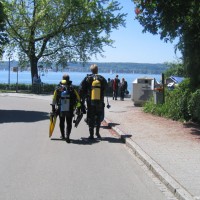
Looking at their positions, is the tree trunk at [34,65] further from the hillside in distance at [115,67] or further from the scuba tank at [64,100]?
the scuba tank at [64,100]

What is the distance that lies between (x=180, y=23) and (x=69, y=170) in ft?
29.4

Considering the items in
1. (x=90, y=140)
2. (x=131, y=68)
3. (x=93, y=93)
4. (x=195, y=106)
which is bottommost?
(x=90, y=140)

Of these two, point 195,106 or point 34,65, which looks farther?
point 34,65

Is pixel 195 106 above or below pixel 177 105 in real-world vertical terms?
above

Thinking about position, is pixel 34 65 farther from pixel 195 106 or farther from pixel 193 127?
pixel 193 127

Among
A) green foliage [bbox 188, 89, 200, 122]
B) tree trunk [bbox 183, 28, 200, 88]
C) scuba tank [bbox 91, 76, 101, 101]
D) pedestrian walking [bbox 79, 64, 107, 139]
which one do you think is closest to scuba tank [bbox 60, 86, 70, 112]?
pedestrian walking [bbox 79, 64, 107, 139]

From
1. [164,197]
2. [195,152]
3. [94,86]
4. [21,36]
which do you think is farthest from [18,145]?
[21,36]

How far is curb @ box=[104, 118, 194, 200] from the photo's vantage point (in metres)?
6.44

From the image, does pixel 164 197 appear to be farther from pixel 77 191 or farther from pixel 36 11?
pixel 36 11

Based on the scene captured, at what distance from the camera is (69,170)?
819 centimetres

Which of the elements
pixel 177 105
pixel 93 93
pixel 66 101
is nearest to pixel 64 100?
pixel 66 101

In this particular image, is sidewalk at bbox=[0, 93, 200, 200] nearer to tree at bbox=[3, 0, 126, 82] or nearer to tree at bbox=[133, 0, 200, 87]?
tree at bbox=[133, 0, 200, 87]

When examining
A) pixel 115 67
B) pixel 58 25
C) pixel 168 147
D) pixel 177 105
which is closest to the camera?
pixel 168 147

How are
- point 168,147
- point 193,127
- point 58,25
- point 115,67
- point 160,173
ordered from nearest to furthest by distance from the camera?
1. point 160,173
2. point 168,147
3. point 193,127
4. point 58,25
5. point 115,67
